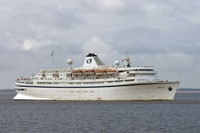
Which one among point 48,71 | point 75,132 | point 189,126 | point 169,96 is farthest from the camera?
point 48,71

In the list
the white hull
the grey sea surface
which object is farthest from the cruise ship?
the grey sea surface

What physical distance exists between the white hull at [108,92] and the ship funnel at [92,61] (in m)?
6.79

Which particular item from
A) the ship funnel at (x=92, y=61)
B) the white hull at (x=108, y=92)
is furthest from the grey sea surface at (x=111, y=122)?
the ship funnel at (x=92, y=61)

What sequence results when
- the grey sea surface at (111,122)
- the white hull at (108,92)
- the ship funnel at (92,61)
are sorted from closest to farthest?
the grey sea surface at (111,122) < the white hull at (108,92) < the ship funnel at (92,61)

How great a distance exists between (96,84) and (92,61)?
8.06m

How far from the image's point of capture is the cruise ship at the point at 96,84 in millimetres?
77062

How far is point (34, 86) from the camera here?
89.3 meters

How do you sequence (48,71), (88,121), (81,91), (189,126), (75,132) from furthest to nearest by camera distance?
(48,71) → (81,91) → (88,121) → (189,126) → (75,132)

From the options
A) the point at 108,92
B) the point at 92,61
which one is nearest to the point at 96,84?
the point at 108,92

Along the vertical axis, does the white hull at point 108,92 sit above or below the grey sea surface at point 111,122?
above

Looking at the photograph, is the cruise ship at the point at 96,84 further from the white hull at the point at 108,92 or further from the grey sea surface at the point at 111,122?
the grey sea surface at the point at 111,122

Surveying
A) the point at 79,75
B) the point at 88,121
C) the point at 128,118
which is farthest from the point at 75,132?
the point at 79,75

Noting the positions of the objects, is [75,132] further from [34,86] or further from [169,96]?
[34,86]

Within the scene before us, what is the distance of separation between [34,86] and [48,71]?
4.82m
